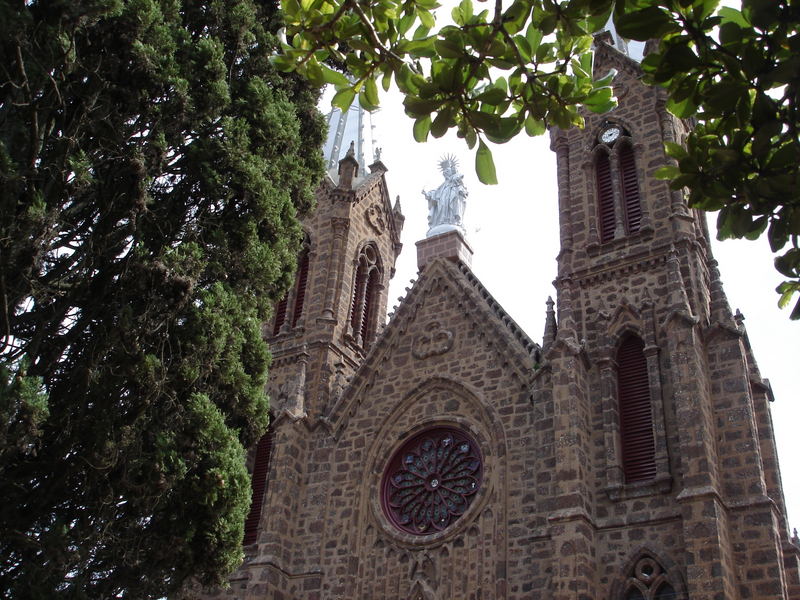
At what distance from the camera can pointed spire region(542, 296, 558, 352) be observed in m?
18.8

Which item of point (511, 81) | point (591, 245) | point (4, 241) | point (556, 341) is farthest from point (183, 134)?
point (591, 245)

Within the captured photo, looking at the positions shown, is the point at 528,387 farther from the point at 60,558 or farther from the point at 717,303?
the point at 60,558

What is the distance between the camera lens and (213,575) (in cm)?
1050

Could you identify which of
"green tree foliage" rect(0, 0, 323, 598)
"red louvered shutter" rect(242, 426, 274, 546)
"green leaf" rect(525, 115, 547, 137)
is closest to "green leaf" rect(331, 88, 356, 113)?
"green leaf" rect(525, 115, 547, 137)

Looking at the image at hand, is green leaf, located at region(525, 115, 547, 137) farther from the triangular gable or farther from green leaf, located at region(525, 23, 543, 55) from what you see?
the triangular gable

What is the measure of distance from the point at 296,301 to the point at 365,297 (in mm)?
2169

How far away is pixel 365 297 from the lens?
26.1 metres

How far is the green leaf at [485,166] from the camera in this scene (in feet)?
17.0

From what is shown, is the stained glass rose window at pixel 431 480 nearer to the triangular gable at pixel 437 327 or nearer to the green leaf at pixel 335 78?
the triangular gable at pixel 437 327

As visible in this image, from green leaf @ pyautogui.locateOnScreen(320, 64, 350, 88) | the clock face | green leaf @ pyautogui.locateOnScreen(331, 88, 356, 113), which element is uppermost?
the clock face

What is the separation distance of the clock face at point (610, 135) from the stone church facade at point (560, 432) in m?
0.05

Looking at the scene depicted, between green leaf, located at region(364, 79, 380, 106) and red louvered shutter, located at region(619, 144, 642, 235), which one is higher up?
red louvered shutter, located at region(619, 144, 642, 235)

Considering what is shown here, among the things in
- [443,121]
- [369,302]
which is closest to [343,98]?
[443,121]

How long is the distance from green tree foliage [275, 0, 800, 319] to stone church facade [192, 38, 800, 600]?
10747mm
